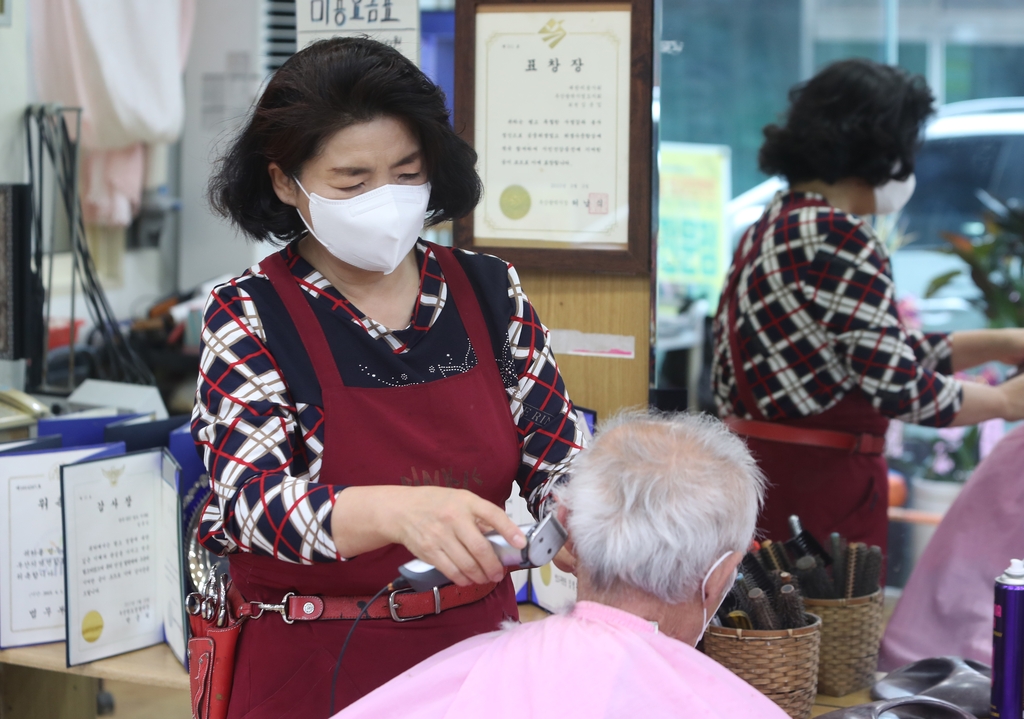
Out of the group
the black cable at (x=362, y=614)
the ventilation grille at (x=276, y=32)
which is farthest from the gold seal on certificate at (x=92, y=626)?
the ventilation grille at (x=276, y=32)

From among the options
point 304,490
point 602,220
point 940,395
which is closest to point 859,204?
point 940,395

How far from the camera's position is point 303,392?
1322 mm

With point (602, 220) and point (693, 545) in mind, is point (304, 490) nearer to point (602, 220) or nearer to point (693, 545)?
point (693, 545)

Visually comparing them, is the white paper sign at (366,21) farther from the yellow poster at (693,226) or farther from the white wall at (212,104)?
the yellow poster at (693,226)

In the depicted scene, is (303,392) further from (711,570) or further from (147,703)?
(147,703)

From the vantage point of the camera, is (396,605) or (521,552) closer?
(521,552)

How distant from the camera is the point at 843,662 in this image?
1.64 meters

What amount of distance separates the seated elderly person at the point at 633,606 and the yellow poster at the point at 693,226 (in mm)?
5100

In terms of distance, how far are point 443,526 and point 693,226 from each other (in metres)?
5.45

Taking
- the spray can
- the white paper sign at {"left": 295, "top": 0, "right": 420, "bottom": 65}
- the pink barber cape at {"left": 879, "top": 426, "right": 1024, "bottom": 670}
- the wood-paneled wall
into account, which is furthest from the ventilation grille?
the spray can

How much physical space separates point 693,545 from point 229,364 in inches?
24.4

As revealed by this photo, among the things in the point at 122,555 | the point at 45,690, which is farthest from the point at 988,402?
the point at 45,690

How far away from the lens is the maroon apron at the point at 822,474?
2.20 meters

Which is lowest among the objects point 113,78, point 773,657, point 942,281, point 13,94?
point 773,657
